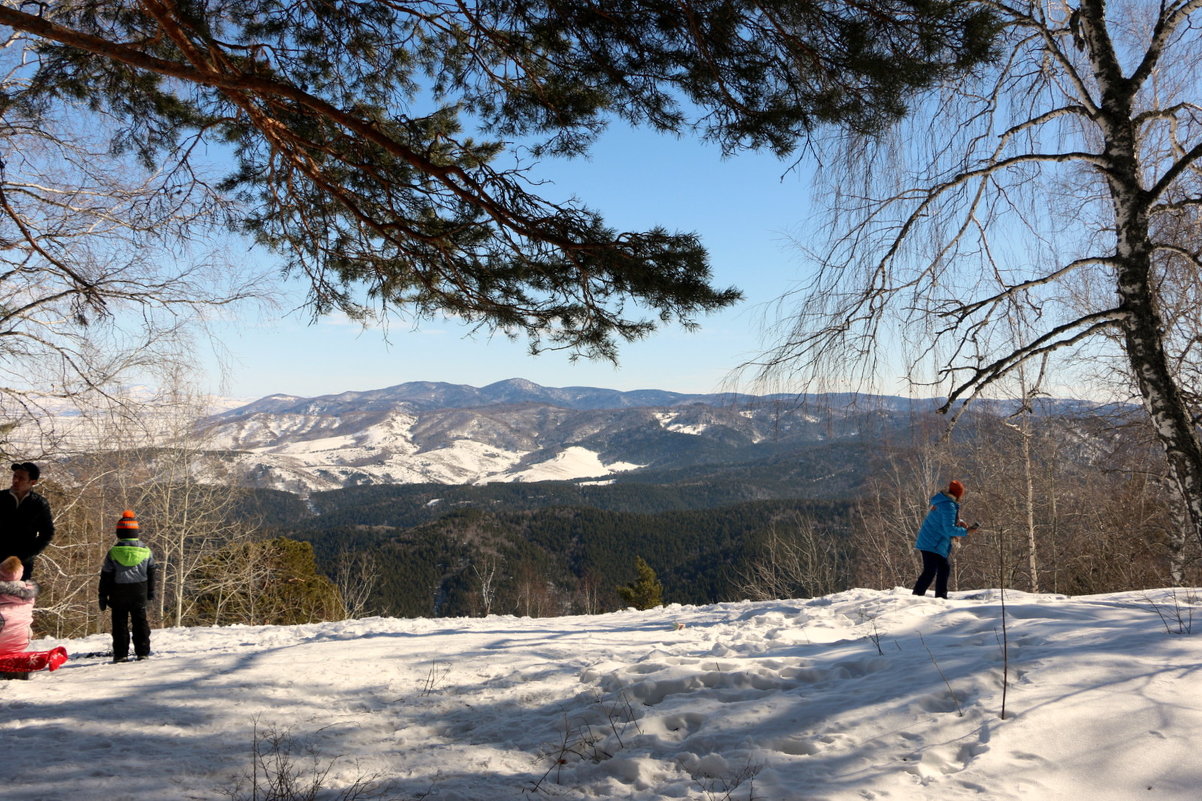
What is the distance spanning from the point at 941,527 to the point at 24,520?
327 inches

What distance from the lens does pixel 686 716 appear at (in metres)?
3.28

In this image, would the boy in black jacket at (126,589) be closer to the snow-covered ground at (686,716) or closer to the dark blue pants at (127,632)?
the dark blue pants at (127,632)

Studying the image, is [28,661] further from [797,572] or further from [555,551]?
[555,551]

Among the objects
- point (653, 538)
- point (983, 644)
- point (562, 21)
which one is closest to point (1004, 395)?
point (983, 644)

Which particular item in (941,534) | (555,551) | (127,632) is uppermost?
(941,534)

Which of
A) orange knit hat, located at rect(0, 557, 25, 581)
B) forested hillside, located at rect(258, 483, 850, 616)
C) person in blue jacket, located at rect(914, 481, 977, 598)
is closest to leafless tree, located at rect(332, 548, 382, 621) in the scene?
orange knit hat, located at rect(0, 557, 25, 581)

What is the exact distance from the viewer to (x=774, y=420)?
3932 mm

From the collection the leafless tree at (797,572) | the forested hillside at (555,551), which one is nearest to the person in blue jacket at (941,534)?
the leafless tree at (797,572)

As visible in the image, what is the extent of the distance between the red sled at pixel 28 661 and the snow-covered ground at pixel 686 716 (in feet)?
0.38

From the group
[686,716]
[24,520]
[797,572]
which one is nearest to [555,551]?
[797,572]

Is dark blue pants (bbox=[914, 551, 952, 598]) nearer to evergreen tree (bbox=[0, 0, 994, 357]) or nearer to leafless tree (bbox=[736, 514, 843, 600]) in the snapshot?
A: evergreen tree (bbox=[0, 0, 994, 357])

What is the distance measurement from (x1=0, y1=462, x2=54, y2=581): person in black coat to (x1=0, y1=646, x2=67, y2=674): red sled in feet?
2.01

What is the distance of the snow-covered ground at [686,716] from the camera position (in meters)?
2.47

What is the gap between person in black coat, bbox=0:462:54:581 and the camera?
5035 millimetres
